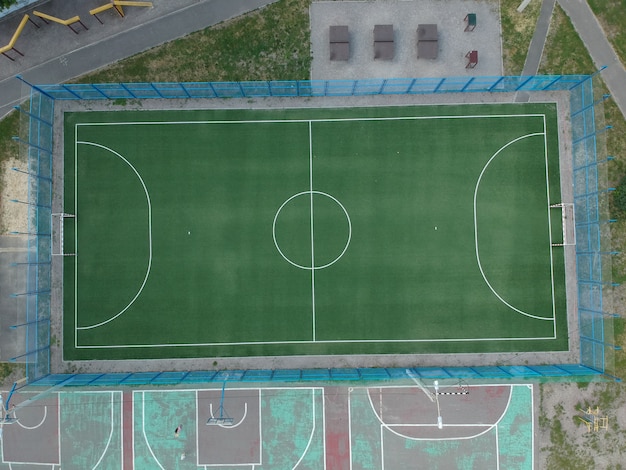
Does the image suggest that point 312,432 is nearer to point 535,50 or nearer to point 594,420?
point 594,420

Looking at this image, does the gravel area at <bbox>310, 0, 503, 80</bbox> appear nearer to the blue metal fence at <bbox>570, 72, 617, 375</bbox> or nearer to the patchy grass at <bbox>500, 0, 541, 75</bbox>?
the patchy grass at <bbox>500, 0, 541, 75</bbox>

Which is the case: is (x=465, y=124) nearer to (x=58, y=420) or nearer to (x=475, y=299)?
(x=475, y=299)

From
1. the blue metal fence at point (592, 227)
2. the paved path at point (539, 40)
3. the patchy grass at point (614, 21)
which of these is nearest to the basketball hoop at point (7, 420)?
the blue metal fence at point (592, 227)

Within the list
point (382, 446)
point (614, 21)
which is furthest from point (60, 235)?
point (614, 21)

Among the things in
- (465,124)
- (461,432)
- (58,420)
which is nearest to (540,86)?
(465,124)

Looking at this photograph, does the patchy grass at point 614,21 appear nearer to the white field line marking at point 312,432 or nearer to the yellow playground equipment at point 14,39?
the white field line marking at point 312,432

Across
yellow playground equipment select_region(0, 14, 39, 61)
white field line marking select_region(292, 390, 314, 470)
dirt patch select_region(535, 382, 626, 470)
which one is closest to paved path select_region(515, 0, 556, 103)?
dirt patch select_region(535, 382, 626, 470)

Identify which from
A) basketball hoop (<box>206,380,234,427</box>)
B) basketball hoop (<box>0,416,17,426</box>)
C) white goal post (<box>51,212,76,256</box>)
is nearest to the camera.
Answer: basketball hoop (<box>0,416,17,426</box>)
